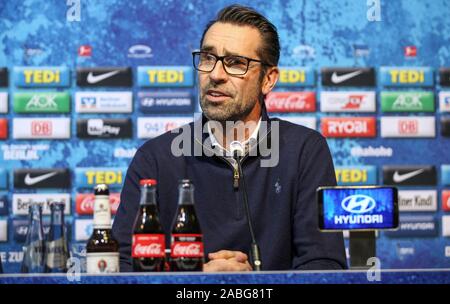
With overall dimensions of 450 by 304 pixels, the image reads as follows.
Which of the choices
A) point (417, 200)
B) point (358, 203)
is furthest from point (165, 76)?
point (358, 203)

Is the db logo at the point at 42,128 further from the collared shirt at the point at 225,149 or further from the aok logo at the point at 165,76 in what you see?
the collared shirt at the point at 225,149

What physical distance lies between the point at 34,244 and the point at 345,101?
2.24m

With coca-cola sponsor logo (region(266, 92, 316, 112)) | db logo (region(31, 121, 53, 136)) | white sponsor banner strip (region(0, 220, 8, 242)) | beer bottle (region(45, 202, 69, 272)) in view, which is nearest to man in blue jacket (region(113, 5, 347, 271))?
beer bottle (region(45, 202, 69, 272))

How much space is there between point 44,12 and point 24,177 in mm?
758

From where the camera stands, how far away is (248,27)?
2043 millimetres

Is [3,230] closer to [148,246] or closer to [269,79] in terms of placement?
[269,79]

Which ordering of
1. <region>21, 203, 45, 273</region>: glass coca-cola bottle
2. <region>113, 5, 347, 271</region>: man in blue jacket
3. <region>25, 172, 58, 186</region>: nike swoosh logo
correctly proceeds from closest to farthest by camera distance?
<region>21, 203, 45, 273</region>: glass coca-cola bottle
<region>113, 5, 347, 271</region>: man in blue jacket
<region>25, 172, 58, 186</region>: nike swoosh logo

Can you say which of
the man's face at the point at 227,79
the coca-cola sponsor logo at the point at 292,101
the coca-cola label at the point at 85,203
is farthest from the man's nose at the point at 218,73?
the coca-cola label at the point at 85,203

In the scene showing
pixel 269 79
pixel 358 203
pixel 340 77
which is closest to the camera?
pixel 358 203

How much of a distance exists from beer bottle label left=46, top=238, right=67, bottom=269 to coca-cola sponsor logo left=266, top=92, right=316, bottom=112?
6.85 feet

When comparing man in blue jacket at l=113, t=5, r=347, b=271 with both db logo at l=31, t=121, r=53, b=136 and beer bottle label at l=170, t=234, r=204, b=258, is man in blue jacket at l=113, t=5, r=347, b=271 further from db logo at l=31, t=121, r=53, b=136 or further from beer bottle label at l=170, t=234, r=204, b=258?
db logo at l=31, t=121, r=53, b=136

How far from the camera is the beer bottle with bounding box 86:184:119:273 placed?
129 centimetres

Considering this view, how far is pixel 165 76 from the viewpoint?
3.53m
